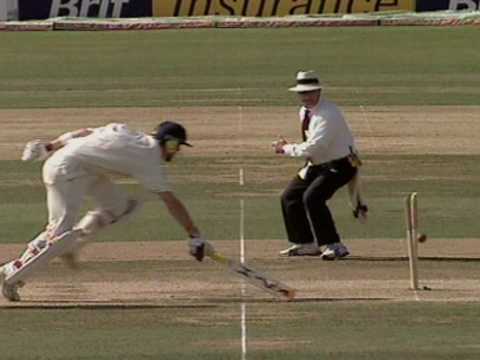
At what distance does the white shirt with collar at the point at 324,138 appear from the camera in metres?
16.1

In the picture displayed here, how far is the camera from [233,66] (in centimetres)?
3734

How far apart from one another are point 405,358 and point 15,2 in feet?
120

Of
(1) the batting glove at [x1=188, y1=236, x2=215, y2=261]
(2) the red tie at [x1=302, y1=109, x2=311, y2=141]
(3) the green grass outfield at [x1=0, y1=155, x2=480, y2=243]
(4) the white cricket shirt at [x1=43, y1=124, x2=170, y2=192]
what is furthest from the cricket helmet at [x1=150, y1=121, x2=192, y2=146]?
(3) the green grass outfield at [x1=0, y1=155, x2=480, y2=243]

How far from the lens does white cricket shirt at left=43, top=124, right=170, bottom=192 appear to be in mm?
13750

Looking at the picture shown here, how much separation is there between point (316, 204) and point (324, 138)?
642mm

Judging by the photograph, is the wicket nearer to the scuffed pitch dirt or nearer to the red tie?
the scuffed pitch dirt

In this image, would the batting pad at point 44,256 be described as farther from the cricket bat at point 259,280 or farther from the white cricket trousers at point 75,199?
the cricket bat at point 259,280

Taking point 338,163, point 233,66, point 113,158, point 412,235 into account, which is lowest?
point 412,235

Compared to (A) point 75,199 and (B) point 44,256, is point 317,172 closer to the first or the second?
(A) point 75,199

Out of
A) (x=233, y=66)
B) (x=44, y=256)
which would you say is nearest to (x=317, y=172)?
(x=44, y=256)

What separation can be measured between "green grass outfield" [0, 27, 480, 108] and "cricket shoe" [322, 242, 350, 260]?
1387 cm

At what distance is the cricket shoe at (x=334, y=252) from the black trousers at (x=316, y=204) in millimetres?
50

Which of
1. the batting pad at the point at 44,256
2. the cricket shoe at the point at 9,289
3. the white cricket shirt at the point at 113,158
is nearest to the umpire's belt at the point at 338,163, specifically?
the white cricket shirt at the point at 113,158

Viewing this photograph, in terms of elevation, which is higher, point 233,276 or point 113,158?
point 113,158
